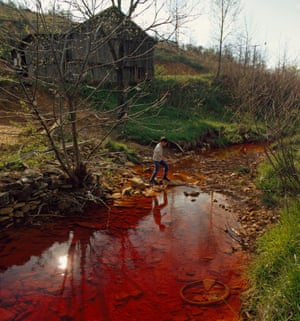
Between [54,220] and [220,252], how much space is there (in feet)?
11.1

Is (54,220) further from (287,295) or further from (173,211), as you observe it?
(287,295)

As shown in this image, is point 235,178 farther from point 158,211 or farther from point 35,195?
point 35,195

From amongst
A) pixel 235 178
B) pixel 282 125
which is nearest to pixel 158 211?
pixel 282 125

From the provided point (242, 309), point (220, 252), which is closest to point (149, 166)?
point (220, 252)

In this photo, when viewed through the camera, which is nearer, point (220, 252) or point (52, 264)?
point (52, 264)

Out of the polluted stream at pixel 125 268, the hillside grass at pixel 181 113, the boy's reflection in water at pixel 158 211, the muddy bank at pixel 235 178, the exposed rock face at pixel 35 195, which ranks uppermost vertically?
the hillside grass at pixel 181 113

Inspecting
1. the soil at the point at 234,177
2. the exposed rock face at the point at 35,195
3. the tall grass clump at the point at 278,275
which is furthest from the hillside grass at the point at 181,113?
the tall grass clump at the point at 278,275

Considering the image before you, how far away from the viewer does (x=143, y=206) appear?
7.14 metres

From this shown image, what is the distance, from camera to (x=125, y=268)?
4664mm

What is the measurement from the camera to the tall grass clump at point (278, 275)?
3191mm

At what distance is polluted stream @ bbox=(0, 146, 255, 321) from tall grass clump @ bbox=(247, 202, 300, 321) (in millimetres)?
291

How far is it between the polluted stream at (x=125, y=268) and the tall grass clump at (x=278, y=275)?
0.29m

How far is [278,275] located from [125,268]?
222 centimetres

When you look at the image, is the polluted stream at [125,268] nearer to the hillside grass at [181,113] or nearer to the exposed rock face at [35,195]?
the exposed rock face at [35,195]
